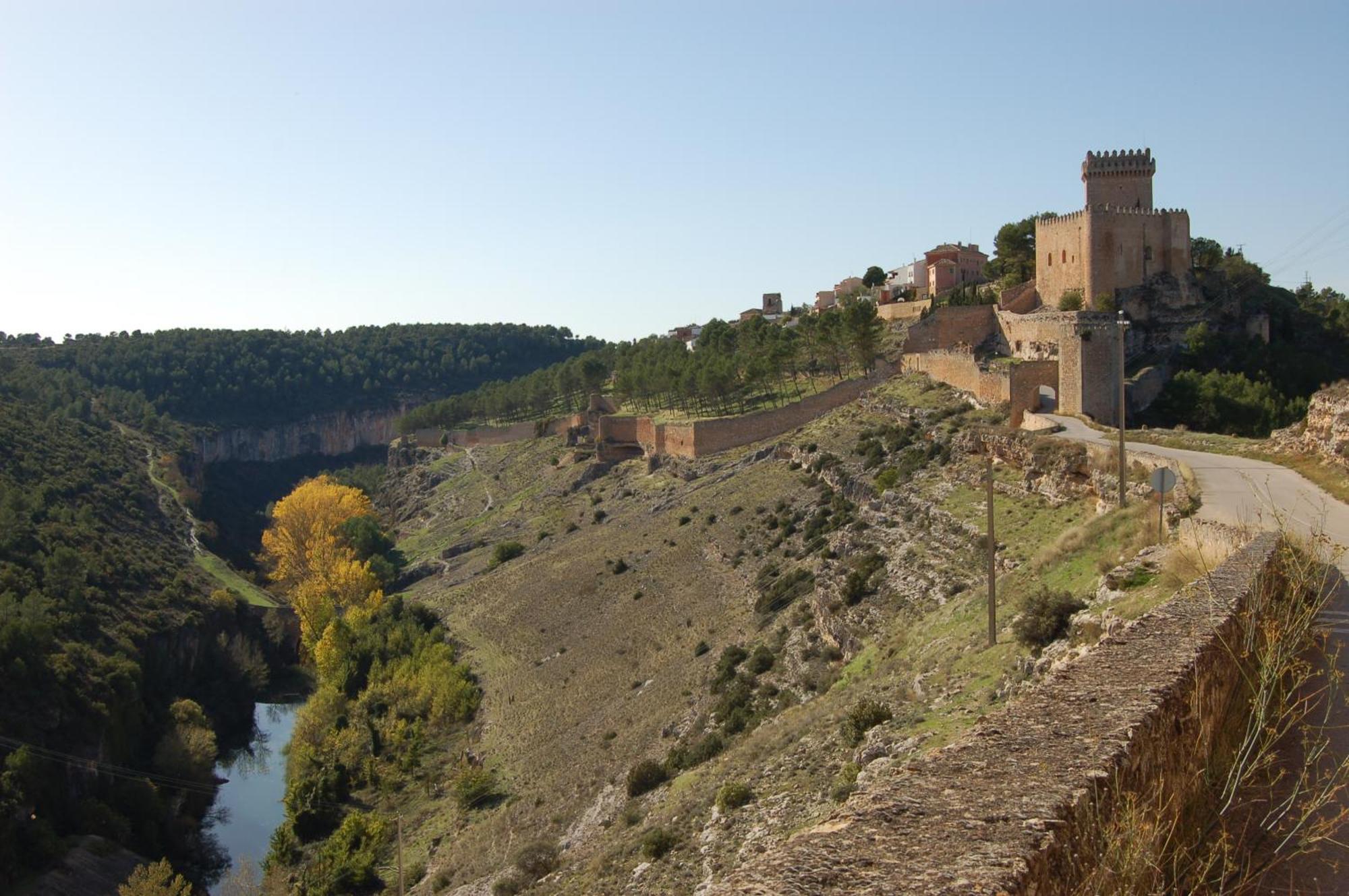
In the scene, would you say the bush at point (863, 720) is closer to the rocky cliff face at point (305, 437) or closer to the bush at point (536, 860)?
the bush at point (536, 860)

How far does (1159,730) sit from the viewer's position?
17.2 ft

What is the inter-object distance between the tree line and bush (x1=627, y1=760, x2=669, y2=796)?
25.6 m

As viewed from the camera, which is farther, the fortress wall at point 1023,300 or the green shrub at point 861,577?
the fortress wall at point 1023,300

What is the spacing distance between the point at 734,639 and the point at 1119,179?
2183 centimetres

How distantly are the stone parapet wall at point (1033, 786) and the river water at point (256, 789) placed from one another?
30021 millimetres

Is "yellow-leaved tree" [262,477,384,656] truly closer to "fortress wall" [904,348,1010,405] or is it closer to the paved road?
"fortress wall" [904,348,1010,405]

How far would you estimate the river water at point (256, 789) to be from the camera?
34625 millimetres

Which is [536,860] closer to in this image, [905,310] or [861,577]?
[861,577]

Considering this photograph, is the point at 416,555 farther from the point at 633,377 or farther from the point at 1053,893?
the point at 1053,893

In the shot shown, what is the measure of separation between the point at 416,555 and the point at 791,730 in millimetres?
44120

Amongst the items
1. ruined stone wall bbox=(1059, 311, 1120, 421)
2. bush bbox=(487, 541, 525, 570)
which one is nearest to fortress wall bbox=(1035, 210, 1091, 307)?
ruined stone wall bbox=(1059, 311, 1120, 421)

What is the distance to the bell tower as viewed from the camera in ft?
124

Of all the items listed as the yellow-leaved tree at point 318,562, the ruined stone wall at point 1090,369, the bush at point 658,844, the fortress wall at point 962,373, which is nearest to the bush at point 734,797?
the bush at point 658,844

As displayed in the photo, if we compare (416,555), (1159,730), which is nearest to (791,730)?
(1159,730)
